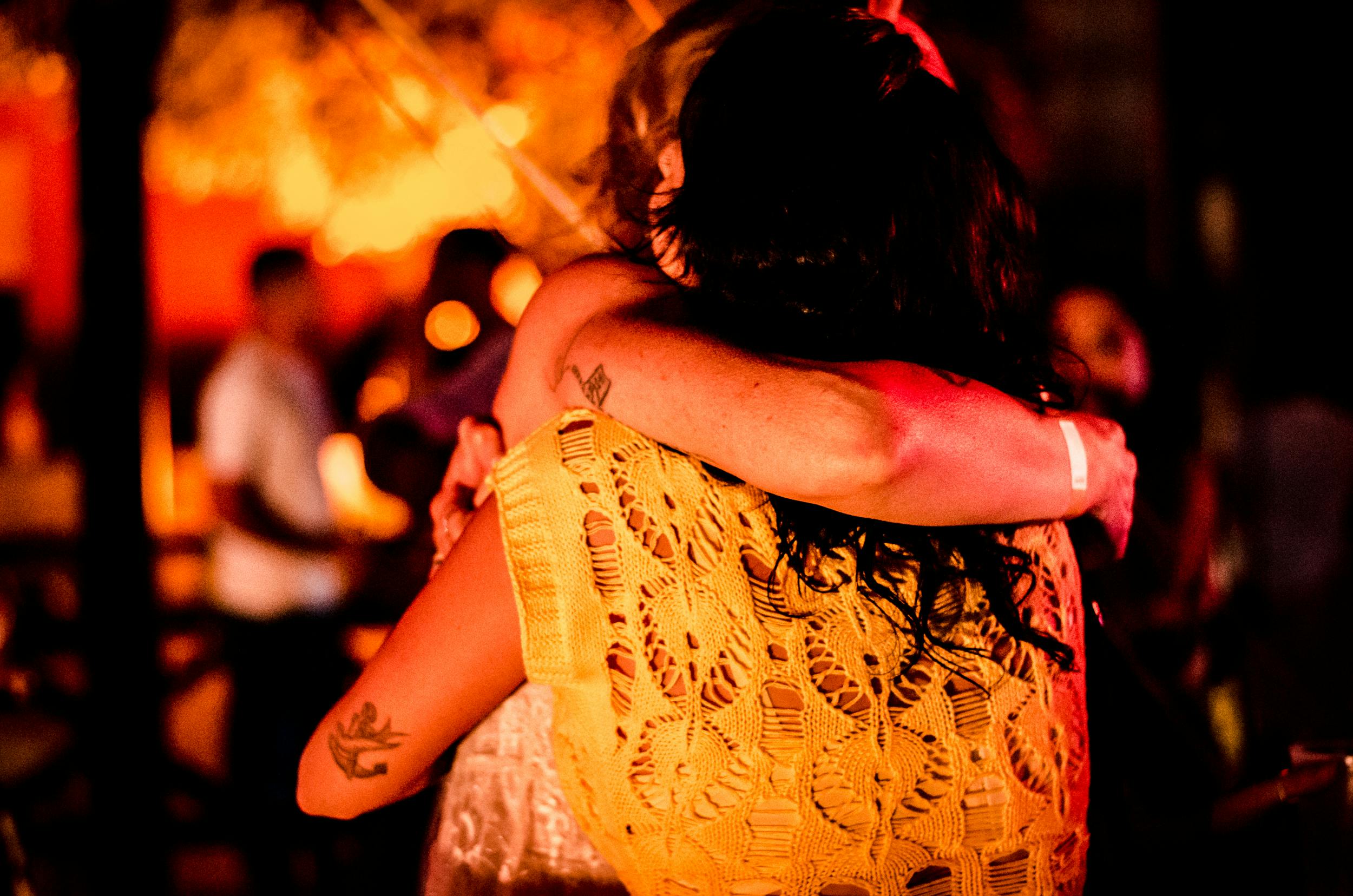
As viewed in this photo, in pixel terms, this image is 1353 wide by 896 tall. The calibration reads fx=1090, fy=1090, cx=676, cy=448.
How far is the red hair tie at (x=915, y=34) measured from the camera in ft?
4.21

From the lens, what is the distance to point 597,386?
1.18 metres

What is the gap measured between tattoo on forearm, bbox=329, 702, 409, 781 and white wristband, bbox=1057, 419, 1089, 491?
0.81m

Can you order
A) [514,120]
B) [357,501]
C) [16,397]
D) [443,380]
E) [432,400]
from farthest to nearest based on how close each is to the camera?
[16,397], [357,501], [514,120], [443,380], [432,400]

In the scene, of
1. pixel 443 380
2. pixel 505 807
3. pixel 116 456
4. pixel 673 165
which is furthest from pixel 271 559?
pixel 673 165

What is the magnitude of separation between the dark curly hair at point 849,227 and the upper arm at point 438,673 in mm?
315

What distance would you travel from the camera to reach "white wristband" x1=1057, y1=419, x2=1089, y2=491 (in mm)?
1237

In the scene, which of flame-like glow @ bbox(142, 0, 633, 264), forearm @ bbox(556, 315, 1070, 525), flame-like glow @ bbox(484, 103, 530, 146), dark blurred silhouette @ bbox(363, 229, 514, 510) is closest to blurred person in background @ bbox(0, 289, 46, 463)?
flame-like glow @ bbox(142, 0, 633, 264)

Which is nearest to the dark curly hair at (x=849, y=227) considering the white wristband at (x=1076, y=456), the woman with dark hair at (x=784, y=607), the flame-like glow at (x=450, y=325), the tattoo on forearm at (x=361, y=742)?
the woman with dark hair at (x=784, y=607)

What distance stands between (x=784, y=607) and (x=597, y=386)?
31cm

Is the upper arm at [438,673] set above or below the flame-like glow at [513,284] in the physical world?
above

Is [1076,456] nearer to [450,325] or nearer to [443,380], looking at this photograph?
[443,380]

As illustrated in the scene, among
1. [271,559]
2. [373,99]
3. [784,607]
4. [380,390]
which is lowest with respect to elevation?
[380,390]

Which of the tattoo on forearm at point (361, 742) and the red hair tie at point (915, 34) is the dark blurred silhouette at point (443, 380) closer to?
the tattoo on forearm at point (361, 742)

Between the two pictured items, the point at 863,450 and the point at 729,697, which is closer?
the point at 863,450
